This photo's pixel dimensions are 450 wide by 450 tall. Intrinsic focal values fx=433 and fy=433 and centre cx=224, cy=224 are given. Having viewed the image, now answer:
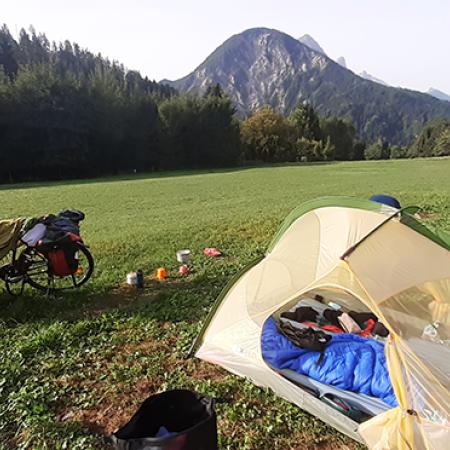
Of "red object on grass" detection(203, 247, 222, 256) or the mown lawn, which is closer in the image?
the mown lawn

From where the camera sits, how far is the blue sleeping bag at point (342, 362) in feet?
Answer: 10.1

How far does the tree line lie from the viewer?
3584 cm

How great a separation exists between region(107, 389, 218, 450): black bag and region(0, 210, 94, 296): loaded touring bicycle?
9.84 ft

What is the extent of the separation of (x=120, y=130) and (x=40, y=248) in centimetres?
3715

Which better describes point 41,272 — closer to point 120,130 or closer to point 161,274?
point 161,274

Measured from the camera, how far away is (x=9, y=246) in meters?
4.84

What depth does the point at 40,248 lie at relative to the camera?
495 centimetres

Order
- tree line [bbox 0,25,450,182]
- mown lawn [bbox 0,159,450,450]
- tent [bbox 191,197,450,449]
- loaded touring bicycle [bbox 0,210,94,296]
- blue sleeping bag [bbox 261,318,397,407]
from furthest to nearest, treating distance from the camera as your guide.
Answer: tree line [bbox 0,25,450,182] → loaded touring bicycle [bbox 0,210,94,296] → blue sleeping bag [bbox 261,318,397,407] → mown lawn [bbox 0,159,450,450] → tent [bbox 191,197,450,449]

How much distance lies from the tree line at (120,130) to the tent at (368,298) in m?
35.6

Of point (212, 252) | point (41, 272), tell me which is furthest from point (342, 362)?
point (212, 252)

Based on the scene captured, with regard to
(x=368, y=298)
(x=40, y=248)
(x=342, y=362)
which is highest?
(x=368, y=298)

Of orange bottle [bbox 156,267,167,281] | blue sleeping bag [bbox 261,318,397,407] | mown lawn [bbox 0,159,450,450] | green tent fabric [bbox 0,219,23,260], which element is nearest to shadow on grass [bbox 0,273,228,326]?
mown lawn [bbox 0,159,450,450]

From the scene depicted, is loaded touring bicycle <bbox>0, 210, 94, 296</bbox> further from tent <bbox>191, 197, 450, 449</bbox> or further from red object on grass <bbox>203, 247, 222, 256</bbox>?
red object on grass <bbox>203, 247, 222, 256</bbox>

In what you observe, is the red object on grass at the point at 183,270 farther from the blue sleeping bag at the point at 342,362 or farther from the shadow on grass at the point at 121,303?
the blue sleeping bag at the point at 342,362
